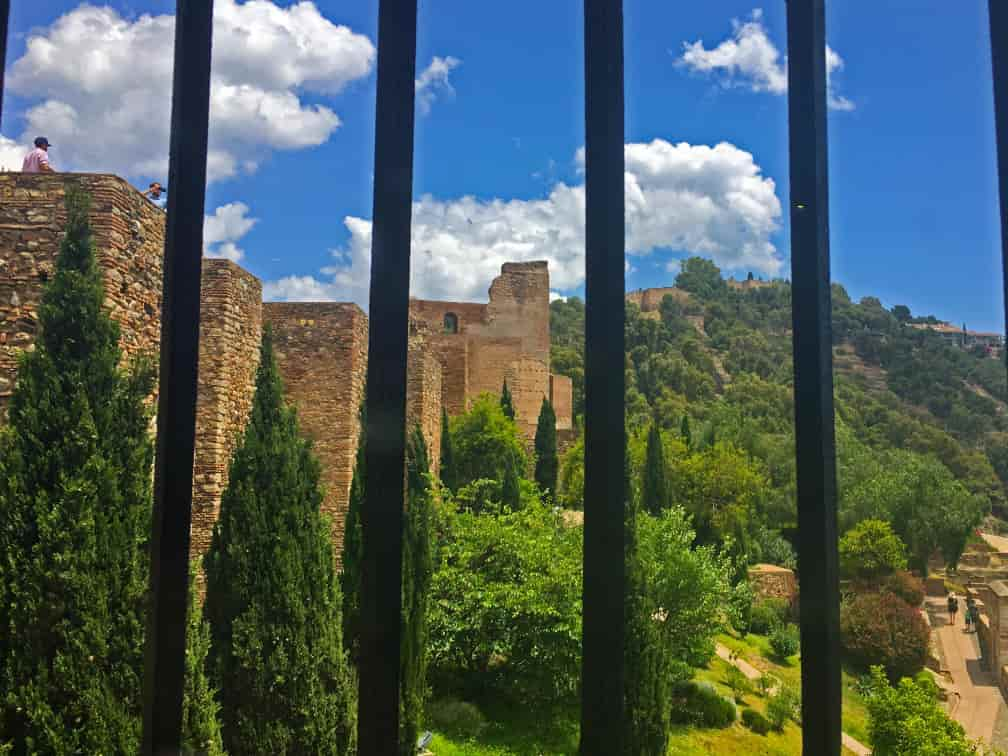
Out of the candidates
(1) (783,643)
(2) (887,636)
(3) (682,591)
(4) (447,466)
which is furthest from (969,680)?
(4) (447,466)

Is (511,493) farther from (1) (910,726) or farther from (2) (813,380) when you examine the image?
(2) (813,380)

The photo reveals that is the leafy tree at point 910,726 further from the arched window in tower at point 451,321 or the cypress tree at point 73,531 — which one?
the arched window in tower at point 451,321

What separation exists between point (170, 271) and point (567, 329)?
65.8 metres

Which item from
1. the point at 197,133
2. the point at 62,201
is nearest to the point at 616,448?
the point at 197,133

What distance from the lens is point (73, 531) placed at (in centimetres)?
447

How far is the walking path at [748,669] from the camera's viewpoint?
624 inches

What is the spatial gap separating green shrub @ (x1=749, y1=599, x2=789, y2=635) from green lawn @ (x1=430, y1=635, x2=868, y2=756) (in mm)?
4469

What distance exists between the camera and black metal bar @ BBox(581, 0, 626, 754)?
81 cm

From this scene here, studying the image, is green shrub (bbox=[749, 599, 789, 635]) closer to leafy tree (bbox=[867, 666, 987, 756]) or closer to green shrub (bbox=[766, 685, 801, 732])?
green shrub (bbox=[766, 685, 801, 732])

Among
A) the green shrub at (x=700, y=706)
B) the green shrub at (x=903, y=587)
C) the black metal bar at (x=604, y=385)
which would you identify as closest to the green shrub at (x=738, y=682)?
the green shrub at (x=700, y=706)

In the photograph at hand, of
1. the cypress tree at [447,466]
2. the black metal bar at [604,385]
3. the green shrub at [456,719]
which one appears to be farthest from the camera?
the cypress tree at [447,466]

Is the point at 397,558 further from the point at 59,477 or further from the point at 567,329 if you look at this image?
the point at 567,329

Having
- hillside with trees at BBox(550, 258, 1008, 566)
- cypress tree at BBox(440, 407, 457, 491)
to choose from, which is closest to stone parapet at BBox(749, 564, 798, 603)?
hillside with trees at BBox(550, 258, 1008, 566)

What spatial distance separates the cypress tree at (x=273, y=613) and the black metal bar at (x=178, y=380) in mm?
5930
